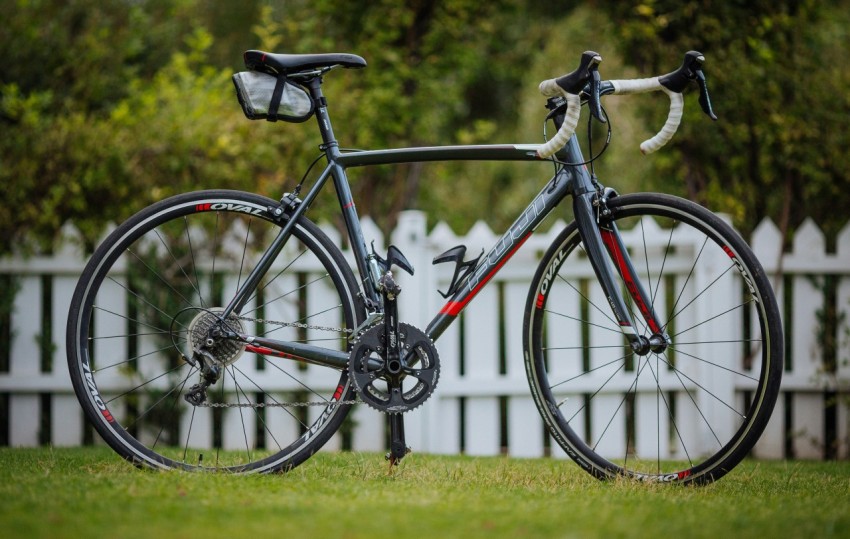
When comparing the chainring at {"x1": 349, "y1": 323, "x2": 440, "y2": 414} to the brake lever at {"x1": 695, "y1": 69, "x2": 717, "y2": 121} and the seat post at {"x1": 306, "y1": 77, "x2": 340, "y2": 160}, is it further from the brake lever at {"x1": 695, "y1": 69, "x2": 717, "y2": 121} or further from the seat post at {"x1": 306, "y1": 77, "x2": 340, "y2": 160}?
the brake lever at {"x1": 695, "y1": 69, "x2": 717, "y2": 121}

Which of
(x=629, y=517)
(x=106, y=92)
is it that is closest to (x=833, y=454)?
(x=629, y=517)

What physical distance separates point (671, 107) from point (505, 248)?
0.70m

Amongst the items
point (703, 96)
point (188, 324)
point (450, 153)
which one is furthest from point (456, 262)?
point (188, 324)

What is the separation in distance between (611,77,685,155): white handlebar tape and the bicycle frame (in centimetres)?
23

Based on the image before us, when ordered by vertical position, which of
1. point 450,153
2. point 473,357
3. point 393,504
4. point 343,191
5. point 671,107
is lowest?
point 393,504

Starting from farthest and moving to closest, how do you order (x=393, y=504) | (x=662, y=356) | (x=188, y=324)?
(x=662, y=356)
(x=188, y=324)
(x=393, y=504)

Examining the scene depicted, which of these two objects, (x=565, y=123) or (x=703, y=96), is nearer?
(x=565, y=123)

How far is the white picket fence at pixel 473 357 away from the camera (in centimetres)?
450

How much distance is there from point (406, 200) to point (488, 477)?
3.62 metres

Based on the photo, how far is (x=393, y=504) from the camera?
2.16m

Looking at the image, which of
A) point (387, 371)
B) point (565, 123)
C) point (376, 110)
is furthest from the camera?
point (376, 110)

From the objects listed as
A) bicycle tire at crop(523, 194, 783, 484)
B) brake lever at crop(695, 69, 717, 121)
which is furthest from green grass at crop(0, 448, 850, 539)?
bicycle tire at crop(523, 194, 783, 484)

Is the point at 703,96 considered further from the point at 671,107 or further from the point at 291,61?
the point at 291,61

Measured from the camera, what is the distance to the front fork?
263 centimetres
